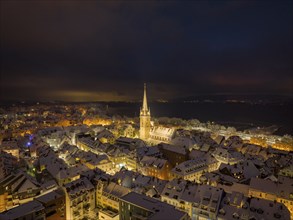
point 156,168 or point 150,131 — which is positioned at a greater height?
point 150,131

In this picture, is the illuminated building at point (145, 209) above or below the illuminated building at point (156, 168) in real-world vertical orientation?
above

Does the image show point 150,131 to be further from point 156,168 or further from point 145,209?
point 145,209

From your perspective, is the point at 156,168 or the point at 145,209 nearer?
the point at 145,209

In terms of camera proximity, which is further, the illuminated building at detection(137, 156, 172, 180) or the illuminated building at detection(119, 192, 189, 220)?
the illuminated building at detection(137, 156, 172, 180)

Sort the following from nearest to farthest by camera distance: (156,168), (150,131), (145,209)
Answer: (145,209)
(156,168)
(150,131)

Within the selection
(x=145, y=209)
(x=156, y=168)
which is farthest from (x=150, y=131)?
(x=145, y=209)

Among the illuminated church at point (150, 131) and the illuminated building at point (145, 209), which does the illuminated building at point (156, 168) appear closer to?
the illuminated building at point (145, 209)

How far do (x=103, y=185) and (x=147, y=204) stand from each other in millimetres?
10254

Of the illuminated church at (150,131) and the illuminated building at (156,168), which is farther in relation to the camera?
the illuminated church at (150,131)

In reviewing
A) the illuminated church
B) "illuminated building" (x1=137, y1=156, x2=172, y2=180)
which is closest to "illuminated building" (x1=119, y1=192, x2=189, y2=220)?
"illuminated building" (x1=137, y1=156, x2=172, y2=180)

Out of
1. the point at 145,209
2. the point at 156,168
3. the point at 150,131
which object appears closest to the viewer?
the point at 145,209

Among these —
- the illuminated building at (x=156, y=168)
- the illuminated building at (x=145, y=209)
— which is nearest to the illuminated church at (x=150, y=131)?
the illuminated building at (x=156, y=168)

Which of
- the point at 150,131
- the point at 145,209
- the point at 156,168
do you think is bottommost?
the point at 156,168

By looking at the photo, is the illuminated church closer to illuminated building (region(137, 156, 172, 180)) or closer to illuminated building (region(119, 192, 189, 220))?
illuminated building (region(137, 156, 172, 180))
